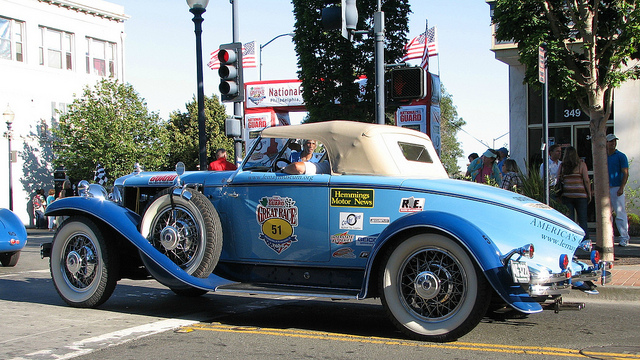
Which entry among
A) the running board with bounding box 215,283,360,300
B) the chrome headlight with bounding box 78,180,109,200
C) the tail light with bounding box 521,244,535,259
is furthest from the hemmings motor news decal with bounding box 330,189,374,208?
the chrome headlight with bounding box 78,180,109,200

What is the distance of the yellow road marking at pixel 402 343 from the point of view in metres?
4.68

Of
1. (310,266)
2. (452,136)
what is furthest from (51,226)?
(452,136)

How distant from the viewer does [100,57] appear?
1491 inches

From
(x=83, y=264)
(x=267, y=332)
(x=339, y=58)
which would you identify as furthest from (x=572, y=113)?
(x=83, y=264)

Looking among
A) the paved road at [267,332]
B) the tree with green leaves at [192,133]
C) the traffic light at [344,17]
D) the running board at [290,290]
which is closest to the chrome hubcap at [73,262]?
the paved road at [267,332]

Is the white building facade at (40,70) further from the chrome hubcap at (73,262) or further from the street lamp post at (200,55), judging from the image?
the chrome hubcap at (73,262)

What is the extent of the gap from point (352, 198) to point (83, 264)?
3.04m

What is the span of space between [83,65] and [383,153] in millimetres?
34677

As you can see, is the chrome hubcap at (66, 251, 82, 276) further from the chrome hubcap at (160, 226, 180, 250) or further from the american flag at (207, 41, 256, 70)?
the american flag at (207, 41, 256, 70)

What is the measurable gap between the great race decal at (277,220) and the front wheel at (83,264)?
1703 mm

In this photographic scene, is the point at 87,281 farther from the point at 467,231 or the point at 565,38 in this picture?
the point at 565,38

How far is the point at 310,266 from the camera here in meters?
5.82

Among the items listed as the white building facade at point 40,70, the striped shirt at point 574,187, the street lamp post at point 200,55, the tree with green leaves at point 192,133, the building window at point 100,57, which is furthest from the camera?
the tree with green leaves at point 192,133

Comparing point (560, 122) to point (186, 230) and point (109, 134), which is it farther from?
point (109, 134)
